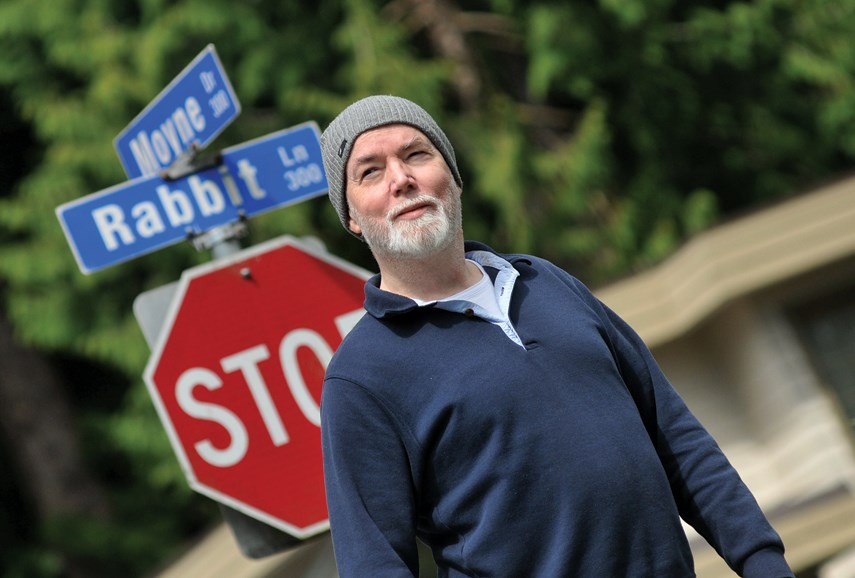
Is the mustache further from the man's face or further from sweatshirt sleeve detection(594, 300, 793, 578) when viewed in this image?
sweatshirt sleeve detection(594, 300, 793, 578)

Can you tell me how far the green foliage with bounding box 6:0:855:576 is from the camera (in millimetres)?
12125

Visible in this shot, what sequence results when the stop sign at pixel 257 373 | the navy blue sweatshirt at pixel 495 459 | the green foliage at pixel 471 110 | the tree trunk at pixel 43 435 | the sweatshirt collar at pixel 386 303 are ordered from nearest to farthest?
the navy blue sweatshirt at pixel 495 459 < the sweatshirt collar at pixel 386 303 < the stop sign at pixel 257 373 < the green foliage at pixel 471 110 < the tree trunk at pixel 43 435

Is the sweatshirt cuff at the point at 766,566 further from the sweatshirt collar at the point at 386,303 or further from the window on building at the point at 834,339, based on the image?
the window on building at the point at 834,339

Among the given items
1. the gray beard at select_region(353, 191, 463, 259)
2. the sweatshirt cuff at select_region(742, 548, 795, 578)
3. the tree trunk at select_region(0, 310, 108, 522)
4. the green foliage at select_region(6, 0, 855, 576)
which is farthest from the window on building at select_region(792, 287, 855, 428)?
the tree trunk at select_region(0, 310, 108, 522)

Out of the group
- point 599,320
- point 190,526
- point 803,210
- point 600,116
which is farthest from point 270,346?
point 190,526

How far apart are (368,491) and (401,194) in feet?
1.72

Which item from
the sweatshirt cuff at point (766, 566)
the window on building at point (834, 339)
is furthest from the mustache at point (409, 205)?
the window on building at point (834, 339)

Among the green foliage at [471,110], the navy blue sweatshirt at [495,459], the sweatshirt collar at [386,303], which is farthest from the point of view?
the green foliage at [471,110]

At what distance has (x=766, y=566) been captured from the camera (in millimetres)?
2494

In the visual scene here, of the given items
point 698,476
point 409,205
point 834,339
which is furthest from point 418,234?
point 834,339

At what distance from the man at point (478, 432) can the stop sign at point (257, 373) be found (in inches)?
67.1

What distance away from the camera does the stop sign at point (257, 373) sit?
13.7ft

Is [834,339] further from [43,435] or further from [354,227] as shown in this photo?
[43,435]

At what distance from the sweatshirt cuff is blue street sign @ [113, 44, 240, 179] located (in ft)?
7.97
